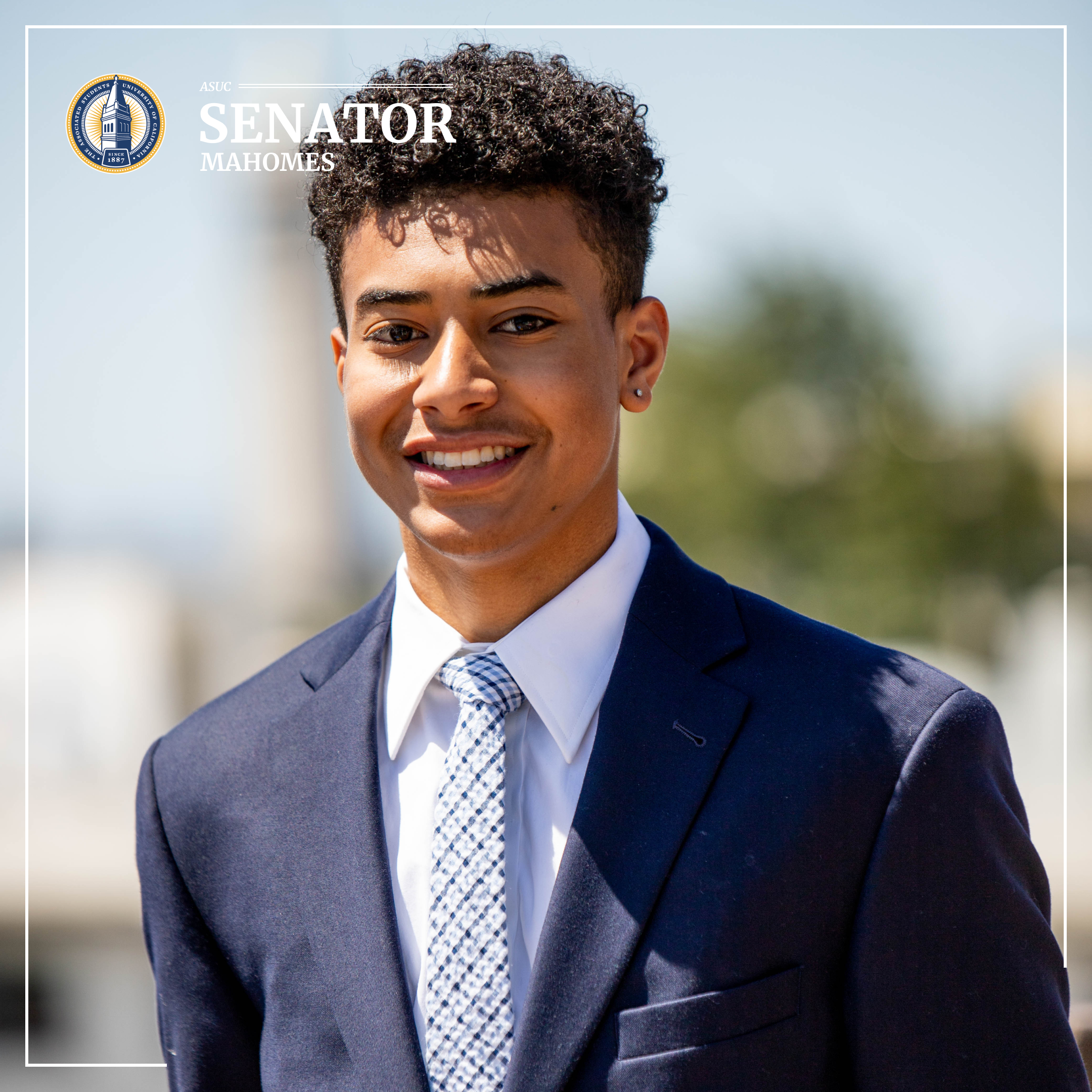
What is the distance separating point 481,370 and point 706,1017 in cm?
98

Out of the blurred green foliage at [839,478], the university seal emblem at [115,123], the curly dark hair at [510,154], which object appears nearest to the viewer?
the curly dark hair at [510,154]

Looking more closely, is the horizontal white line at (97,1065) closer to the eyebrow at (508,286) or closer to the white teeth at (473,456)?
the white teeth at (473,456)

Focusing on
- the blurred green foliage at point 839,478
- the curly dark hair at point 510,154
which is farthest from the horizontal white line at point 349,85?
the blurred green foliage at point 839,478

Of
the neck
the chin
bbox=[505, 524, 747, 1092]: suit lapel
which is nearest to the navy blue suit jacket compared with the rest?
bbox=[505, 524, 747, 1092]: suit lapel

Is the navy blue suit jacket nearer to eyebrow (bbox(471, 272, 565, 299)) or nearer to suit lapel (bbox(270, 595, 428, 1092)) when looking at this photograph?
suit lapel (bbox(270, 595, 428, 1092))

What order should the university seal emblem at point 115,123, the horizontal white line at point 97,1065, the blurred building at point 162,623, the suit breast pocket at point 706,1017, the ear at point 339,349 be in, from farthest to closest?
the blurred building at point 162,623 < the university seal emblem at point 115,123 < the horizontal white line at point 97,1065 < the ear at point 339,349 < the suit breast pocket at point 706,1017

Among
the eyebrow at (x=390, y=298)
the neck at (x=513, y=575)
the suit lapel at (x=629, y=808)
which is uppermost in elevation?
the eyebrow at (x=390, y=298)

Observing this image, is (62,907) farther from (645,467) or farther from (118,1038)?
(645,467)

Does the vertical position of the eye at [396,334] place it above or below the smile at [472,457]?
above

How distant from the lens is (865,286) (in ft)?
58.2

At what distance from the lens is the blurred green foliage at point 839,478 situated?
58.3ft

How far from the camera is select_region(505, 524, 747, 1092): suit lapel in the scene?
1609mm

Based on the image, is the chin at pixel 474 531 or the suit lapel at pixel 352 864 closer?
the suit lapel at pixel 352 864

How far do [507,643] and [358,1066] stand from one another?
674 millimetres
